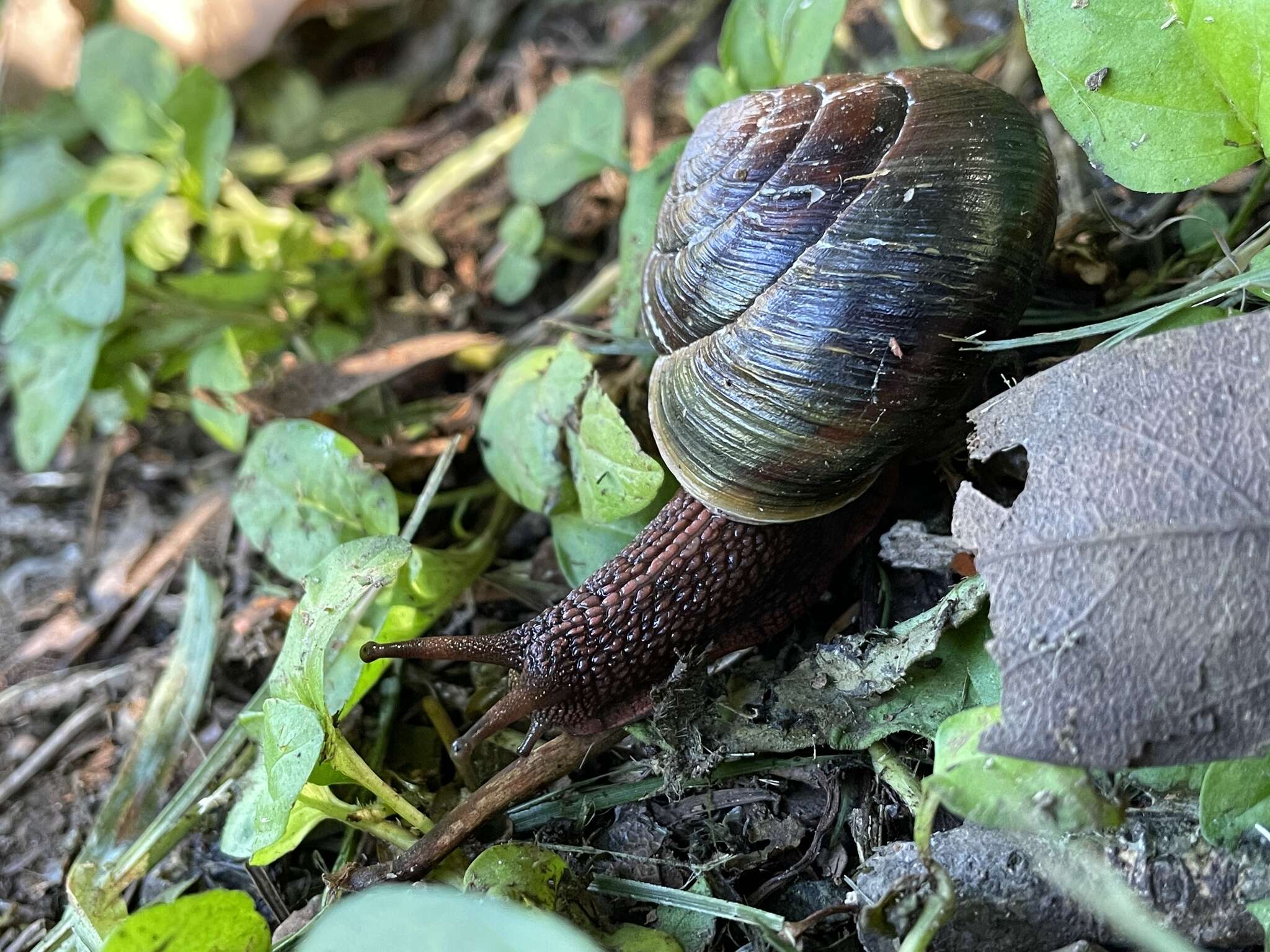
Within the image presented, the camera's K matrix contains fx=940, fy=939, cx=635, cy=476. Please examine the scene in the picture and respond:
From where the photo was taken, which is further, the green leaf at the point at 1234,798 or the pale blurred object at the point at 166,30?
the pale blurred object at the point at 166,30

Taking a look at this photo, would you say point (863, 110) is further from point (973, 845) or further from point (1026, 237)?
point (973, 845)

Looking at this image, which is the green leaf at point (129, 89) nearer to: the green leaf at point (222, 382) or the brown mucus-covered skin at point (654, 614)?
the green leaf at point (222, 382)

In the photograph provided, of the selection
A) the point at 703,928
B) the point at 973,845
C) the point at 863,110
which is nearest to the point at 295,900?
the point at 703,928

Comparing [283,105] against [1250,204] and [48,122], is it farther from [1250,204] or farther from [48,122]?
[1250,204]

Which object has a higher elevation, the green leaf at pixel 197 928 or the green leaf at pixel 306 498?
the green leaf at pixel 306 498

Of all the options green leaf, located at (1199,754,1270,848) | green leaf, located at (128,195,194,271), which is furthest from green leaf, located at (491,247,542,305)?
green leaf, located at (1199,754,1270,848)

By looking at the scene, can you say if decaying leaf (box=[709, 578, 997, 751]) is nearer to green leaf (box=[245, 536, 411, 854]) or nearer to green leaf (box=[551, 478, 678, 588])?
green leaf (box=[551, 478, 678, 588])

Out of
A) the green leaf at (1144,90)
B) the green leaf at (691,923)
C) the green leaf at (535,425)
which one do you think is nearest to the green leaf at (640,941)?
the green leaf at (691,923)
